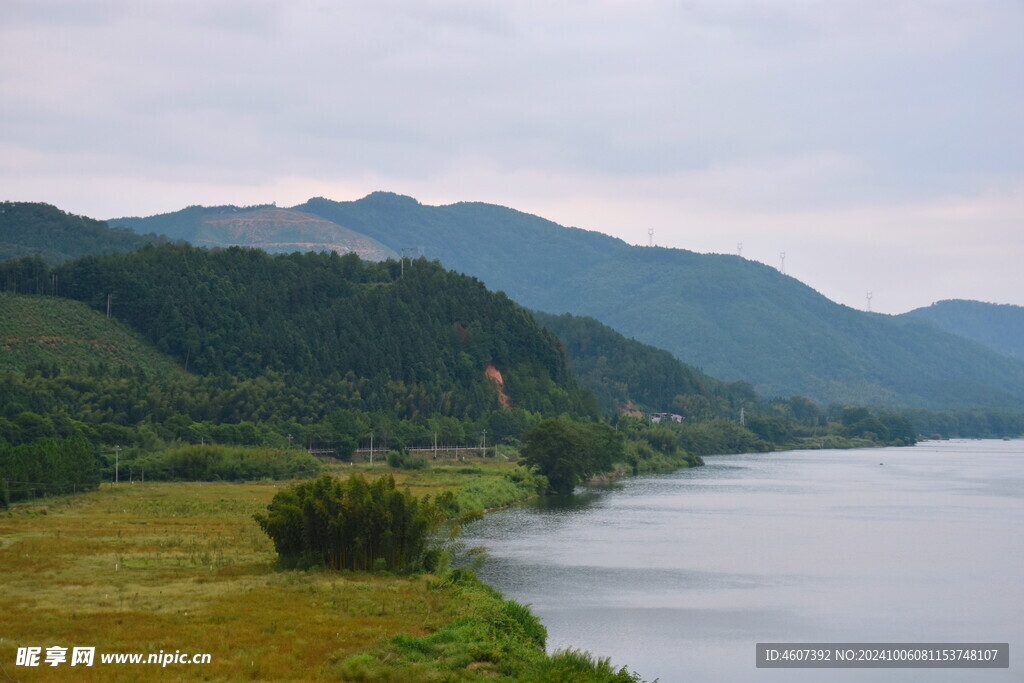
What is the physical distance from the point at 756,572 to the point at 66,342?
8848 centimetres

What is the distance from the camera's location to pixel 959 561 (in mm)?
53219

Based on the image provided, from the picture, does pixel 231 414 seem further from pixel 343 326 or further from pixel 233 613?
pixel 233 613

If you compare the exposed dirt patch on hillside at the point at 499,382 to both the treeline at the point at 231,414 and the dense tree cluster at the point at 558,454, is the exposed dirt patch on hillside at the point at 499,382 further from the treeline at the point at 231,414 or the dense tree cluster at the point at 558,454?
the dense tree cluster at the point at 558,454

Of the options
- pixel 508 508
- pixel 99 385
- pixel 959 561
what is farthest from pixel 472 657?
pixel 99 385

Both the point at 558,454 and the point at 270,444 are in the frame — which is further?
the point at 270,444

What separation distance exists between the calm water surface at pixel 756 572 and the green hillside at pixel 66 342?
54.6 metres

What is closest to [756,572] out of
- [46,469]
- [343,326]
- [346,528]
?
[346,528]

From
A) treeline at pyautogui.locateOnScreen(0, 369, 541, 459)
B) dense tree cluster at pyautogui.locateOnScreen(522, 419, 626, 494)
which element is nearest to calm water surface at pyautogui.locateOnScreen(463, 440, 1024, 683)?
dense tree cluster at pyautogui.locateOnScreen(522, 419, 626, 494)

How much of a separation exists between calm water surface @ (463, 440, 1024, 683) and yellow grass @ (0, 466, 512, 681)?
6.29 m

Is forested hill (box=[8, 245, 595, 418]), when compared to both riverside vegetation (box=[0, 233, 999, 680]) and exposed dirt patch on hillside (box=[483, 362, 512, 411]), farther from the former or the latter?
riverside vegetation (box=[0, 233, 999, 680])

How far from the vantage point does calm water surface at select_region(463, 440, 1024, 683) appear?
115 ft

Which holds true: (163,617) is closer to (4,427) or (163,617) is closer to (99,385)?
(4,427)

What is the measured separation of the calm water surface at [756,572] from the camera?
1377 inches

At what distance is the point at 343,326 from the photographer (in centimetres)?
14700
